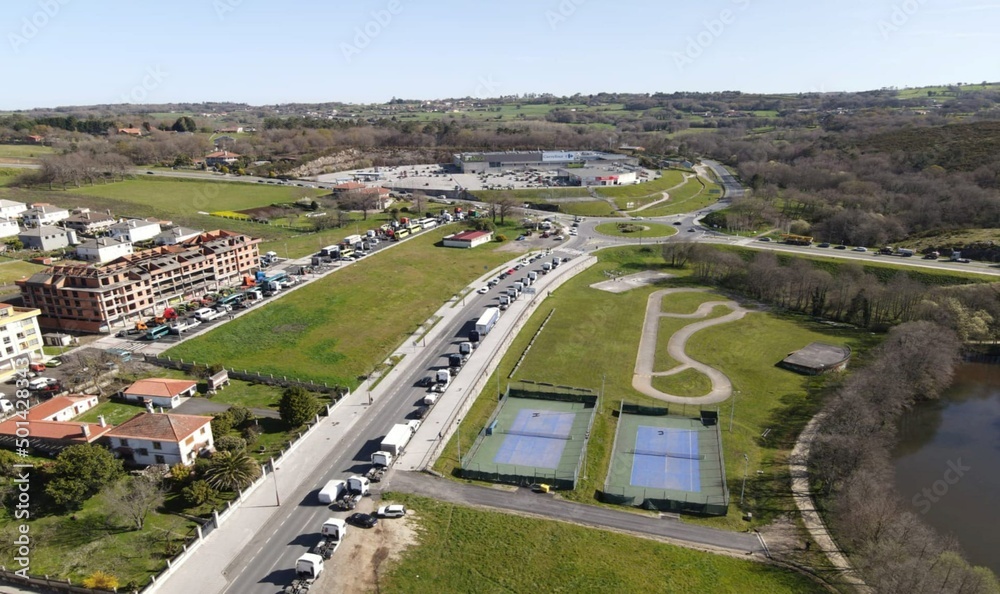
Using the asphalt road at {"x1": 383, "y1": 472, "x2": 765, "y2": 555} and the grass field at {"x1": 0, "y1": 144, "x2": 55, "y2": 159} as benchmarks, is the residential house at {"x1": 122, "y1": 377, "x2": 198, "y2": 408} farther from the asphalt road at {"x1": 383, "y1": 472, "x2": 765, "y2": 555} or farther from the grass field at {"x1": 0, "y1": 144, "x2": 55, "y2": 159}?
the grass field at {"x1": 0, "y1": 144, "x2": 55, "y2": 159}

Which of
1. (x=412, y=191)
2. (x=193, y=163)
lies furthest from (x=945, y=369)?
(x=193, y=163)

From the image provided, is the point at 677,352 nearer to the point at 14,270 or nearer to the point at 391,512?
the point at 391,512

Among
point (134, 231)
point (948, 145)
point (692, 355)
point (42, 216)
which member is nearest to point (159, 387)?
point (692, 355)

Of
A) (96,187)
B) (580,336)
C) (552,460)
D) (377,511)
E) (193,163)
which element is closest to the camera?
(377,511)

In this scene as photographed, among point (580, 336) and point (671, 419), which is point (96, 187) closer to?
point (580, 336)

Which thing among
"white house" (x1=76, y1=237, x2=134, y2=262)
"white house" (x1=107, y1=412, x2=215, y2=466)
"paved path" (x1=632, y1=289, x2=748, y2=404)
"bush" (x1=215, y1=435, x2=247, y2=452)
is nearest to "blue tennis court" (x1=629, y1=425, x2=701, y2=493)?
"paved path" (x1=632, y1=289, x2=748, y2=404)

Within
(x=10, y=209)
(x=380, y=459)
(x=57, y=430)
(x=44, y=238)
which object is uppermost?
(x=10, y=209)

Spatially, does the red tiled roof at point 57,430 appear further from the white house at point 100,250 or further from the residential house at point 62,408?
the white house at point 100,250
